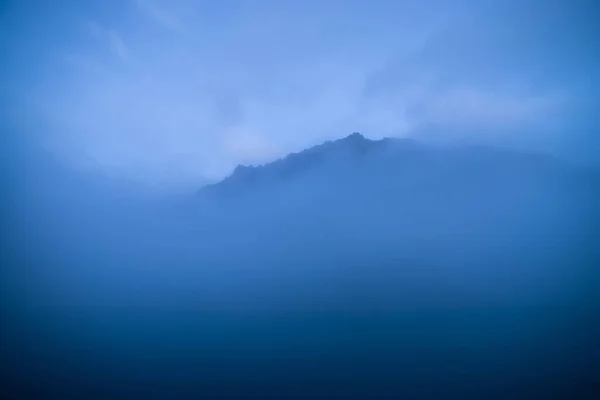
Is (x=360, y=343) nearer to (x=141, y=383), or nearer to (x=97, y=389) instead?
(x=141, y=383)

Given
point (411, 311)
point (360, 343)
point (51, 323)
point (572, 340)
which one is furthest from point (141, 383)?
point (572, 340)

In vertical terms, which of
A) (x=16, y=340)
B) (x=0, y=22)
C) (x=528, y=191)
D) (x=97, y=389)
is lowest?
(x=97, y=389)

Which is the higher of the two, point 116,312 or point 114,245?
point 114,245

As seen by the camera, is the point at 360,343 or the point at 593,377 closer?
the point at 593,377

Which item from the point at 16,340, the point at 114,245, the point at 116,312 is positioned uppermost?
the point at 114,245

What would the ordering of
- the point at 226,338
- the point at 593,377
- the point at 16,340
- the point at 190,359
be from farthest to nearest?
the point at 226,338
the point at 190,359
the point at 16,340
the point at 593,377

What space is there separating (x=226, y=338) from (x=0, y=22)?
4.46 meters

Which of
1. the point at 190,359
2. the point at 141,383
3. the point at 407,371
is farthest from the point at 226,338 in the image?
the point at 407,371

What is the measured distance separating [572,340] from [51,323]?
18.6 feet

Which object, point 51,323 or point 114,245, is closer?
point 51,323

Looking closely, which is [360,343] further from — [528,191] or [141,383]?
[528,191]

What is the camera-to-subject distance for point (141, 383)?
295 centimetres

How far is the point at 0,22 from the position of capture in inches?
118

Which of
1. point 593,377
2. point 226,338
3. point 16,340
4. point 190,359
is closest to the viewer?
point 593,377
